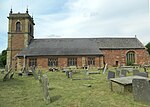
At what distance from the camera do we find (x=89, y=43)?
4378 centimetres

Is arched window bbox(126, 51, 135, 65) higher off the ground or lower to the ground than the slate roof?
lower

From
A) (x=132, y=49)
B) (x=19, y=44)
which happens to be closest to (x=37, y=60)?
(x=19, y=44)

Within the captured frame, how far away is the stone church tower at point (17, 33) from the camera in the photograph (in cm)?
4303

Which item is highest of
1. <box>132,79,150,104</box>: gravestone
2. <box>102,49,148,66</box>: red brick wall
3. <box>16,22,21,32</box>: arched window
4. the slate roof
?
<box>16,22,21,32</box>: arched window

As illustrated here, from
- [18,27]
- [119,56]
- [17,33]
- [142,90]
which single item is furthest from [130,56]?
[142,90]

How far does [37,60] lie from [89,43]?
11923 millimetres

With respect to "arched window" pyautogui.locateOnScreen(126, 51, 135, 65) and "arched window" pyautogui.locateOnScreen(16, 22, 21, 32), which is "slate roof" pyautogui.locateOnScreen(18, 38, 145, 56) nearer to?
"arched window" pyautogui.locateOnScreen(126, 51, 135, 65)

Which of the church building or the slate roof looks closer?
the church building

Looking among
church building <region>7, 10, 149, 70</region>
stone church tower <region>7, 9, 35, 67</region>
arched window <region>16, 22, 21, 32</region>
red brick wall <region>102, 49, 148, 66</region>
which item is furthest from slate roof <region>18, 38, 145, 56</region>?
arched window <region>16, 22, 21, 32</region>

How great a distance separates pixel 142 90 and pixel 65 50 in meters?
32.3

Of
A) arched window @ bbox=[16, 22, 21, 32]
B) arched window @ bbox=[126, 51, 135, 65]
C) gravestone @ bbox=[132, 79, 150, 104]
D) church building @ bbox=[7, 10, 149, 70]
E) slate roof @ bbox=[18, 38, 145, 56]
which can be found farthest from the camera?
arched window @ bbox=[16, 22, 21, 32]

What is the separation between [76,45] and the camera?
140 feet

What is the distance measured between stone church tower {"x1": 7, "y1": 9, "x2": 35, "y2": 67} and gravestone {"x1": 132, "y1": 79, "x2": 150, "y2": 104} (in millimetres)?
36413

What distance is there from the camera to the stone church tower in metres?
43.0
